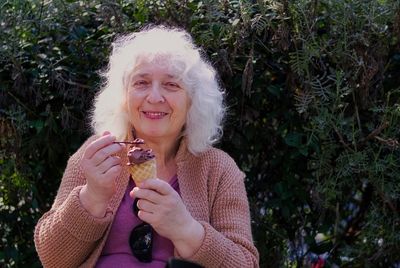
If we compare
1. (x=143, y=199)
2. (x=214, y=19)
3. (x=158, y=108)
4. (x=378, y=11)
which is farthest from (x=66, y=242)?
(x=378, y=11)

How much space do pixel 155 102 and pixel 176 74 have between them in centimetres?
13

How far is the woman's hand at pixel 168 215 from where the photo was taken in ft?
8.35

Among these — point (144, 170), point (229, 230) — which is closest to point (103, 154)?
point (144, 170)

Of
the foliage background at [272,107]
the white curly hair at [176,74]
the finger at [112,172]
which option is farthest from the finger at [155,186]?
the foliage background at [272,107]

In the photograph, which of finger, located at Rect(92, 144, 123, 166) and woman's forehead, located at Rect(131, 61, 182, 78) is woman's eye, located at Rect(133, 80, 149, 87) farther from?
finger, located at Rect(92, 144, 123, 166)

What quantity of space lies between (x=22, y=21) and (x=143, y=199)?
4.34 ft

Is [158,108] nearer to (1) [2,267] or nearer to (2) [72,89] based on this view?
(2) [72,89]

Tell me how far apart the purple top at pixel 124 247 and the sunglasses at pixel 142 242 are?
0.07 ft

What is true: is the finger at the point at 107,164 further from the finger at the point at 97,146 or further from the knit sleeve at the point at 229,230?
the knit sleeve at the point at 229,230

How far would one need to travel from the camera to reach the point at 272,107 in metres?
3.55

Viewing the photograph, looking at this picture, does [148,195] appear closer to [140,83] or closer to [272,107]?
[140,83]

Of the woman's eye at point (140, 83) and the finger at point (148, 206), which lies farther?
the woman's eye at point (140, 83)

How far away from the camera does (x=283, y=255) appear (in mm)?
3666

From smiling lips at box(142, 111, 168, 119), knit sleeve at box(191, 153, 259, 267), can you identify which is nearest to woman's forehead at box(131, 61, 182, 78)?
smiling lips at box(142, 111, 168, 119)
